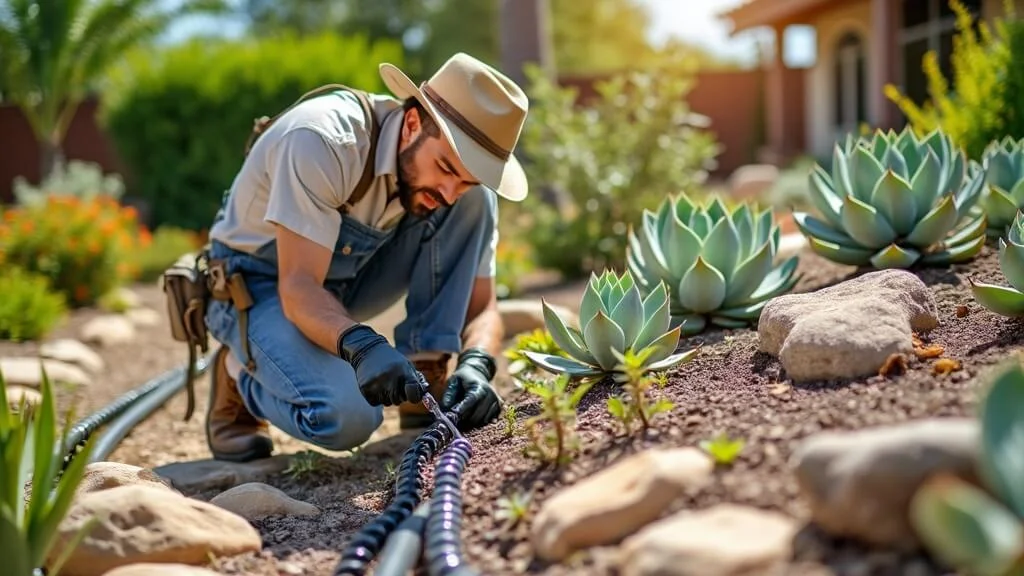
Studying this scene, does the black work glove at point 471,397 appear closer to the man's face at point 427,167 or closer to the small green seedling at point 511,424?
the small green seedling at point 511,424

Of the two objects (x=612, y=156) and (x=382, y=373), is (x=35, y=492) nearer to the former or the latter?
(x=382, y=373)

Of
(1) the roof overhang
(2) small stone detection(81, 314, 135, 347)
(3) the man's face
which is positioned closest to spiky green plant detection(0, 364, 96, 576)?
(3) the man's face

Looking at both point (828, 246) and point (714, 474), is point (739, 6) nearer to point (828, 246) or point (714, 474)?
point (828, 246)

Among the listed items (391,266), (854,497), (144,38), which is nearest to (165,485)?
(391,266)

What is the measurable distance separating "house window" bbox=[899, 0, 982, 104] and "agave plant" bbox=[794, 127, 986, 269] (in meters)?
7.46

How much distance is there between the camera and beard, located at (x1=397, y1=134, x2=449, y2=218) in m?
3.22

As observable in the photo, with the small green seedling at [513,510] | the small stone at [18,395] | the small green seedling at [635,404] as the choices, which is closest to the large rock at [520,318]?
the small stone at [18,395]

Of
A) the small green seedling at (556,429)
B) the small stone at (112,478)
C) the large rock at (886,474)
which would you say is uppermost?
the large rock at (886,474)

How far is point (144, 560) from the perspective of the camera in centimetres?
213

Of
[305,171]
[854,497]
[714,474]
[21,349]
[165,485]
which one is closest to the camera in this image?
[854,497]

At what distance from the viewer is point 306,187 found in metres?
3.10

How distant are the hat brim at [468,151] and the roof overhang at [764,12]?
9.21 m

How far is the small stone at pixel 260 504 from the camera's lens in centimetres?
275

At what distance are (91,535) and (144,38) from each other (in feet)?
50.6
